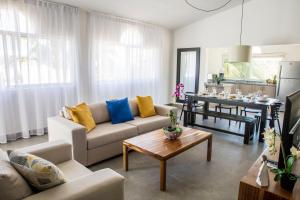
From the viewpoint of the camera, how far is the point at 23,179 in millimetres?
1342

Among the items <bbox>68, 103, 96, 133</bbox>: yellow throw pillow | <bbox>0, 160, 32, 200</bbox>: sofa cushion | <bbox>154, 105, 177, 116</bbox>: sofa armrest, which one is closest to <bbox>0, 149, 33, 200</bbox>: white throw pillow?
<bbox>0, 160, 32, 200</bbox>: sofa cushion

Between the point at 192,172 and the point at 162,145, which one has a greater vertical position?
the point at 162,145

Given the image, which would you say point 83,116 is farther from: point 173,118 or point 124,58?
point 124,58

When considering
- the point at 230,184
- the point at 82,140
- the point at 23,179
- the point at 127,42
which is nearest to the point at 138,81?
the point at 127,42

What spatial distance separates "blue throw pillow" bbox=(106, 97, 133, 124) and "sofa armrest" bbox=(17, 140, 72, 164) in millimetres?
1420

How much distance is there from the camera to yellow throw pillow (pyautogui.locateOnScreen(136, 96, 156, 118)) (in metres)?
4.06

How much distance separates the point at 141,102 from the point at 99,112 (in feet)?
2.92

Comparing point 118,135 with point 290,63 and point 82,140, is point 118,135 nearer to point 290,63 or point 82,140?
point 82,140

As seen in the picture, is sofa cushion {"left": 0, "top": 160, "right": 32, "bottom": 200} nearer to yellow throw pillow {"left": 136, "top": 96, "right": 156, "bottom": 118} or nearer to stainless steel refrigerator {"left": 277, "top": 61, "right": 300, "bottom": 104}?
yellow throw pillow {"left": 136, "top": 96, "right": 156, "bottom": 118}

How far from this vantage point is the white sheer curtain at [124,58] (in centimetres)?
497

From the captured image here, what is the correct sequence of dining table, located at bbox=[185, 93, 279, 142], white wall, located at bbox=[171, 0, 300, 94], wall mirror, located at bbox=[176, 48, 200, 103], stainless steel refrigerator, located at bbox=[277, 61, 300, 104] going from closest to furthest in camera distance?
dining table, located at bbox=[185, 93, 279, 142] → white wall, located at bbox=[171, 0, 300, 94] → stainless steel refrigerator, located at bbox=[277, 61, 300, 104] → wall mirror, located at bbox=[176, 48, 200, 103]

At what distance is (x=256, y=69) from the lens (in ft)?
26.0

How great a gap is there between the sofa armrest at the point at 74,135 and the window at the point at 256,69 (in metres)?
6.25

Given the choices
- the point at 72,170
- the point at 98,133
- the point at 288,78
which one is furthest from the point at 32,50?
the point at 288,78
